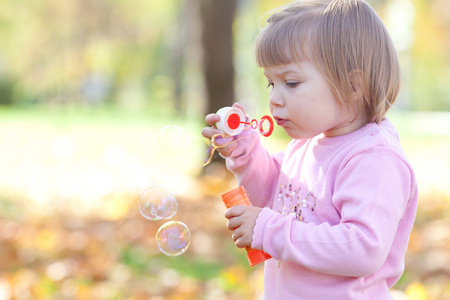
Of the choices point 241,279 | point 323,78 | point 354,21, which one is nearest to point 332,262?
point 323,78

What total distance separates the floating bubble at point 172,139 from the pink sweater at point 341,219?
1.73ft

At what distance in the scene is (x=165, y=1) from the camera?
105 ft

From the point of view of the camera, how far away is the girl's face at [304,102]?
6.36ft

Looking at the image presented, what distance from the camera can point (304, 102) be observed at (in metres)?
1.95

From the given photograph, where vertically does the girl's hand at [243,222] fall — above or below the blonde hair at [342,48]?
below

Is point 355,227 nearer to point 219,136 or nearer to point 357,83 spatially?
point 357,83

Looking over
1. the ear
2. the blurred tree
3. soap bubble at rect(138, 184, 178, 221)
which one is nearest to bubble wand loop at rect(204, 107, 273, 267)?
the ear

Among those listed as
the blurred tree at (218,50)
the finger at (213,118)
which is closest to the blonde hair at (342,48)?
the finger at (213,118)

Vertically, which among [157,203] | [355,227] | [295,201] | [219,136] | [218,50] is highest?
[218,50]

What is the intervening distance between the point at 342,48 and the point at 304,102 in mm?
198

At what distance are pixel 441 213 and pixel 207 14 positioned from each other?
333 centimetres

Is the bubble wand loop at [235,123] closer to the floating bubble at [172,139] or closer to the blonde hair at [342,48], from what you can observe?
the blonde hair at [342,48]

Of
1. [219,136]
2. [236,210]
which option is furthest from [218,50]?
[236,210]

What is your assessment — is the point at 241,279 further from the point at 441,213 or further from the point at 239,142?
the point at 441,213
